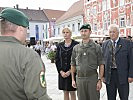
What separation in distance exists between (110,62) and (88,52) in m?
0.56

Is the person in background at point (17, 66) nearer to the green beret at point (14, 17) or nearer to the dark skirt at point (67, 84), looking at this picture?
the green beret at point (14, 17)

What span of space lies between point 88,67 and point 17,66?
2475 mm

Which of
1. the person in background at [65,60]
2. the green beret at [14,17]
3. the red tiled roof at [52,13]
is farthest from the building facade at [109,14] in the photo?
the red tiled roof at [52,13]

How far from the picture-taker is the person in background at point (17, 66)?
1.88 m

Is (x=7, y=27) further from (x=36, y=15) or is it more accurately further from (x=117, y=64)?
(x=36, y=15)

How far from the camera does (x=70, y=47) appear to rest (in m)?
4.96

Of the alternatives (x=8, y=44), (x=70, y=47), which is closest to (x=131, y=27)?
(x=70, y=47)

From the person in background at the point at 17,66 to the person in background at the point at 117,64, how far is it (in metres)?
2.81

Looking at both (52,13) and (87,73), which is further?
(52,13)

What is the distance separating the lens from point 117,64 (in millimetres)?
4566

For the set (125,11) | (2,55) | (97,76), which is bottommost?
(97,76)

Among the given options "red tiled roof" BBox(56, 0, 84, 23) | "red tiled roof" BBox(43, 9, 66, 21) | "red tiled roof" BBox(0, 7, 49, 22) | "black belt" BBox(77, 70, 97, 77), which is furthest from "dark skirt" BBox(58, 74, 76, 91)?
"red tiled roof" BBox(0, 7, 49, 22)

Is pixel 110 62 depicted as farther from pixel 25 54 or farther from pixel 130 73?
pixel 25 54

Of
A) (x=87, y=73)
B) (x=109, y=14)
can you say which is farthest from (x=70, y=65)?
(x=109, y=14)
